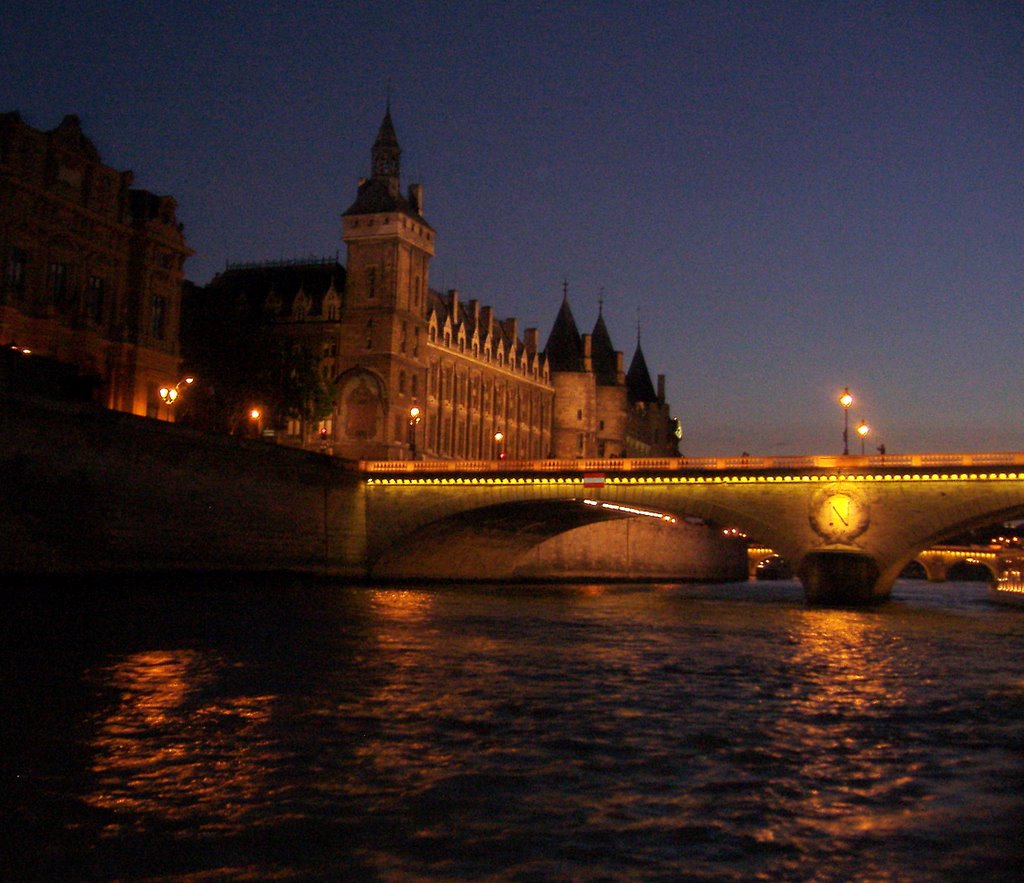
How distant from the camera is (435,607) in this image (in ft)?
158

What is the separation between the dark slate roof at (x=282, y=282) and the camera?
10862 centimetres

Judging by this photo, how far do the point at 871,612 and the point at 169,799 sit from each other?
4645cm

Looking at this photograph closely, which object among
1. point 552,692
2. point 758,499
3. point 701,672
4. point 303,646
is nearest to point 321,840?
point 552,692

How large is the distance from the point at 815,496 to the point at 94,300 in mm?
38589

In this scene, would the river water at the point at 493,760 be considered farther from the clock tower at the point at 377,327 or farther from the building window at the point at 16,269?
the clock tower at the point at 377,327

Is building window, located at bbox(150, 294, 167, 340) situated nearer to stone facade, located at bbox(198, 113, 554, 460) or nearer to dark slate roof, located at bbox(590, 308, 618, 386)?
stone facade, located at bbox(198, 113, 554, 460)

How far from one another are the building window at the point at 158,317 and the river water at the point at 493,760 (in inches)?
1638

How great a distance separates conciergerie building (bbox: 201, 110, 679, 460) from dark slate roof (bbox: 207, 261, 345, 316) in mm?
114

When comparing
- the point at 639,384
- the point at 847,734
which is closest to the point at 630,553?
the point at 639,384

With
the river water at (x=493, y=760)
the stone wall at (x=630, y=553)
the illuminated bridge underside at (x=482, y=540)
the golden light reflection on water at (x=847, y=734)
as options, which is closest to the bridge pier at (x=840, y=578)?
the illuminated bridge underside at (x=482, y=540)

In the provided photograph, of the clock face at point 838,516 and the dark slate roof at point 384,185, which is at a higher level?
the dark slate roof at point 384,185

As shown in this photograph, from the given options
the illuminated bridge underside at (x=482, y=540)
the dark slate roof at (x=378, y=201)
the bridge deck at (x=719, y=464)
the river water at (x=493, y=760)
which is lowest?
the river water at (x=493, y=760)

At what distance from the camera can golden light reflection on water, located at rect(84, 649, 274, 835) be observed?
1248 cm

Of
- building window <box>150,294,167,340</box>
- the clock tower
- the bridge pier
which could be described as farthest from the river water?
the clock tower
